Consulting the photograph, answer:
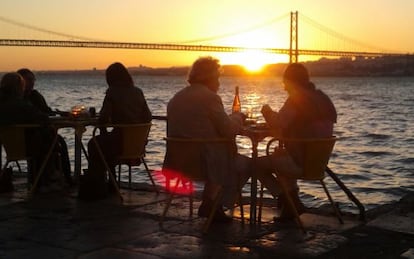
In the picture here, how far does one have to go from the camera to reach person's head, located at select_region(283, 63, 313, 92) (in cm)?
466

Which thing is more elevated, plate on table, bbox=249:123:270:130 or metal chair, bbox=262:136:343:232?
plate on table, bbox=249:123:270:130

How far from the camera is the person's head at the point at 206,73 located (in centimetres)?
465

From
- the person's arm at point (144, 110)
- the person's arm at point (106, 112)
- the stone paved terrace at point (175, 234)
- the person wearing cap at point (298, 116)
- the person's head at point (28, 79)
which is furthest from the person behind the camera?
the person's head at point (28, 79)

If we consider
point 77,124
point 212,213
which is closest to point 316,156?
point 212,213

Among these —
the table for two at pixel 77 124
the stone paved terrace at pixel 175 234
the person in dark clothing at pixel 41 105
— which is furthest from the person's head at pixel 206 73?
the person in dark clothing at pixel 41 105

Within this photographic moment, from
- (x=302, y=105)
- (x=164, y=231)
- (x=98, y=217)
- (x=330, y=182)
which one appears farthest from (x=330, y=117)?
(x=330, y=182)

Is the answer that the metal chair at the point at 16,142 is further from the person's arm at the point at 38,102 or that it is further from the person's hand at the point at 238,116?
the person's hand at the point at 238,116

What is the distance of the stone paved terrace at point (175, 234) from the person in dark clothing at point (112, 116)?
0.20m

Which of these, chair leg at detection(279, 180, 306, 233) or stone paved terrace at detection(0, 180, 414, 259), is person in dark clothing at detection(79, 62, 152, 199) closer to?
stone paved terrace at detection(0, 180, 414, 259)

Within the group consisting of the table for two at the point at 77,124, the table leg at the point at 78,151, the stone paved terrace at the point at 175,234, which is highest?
the table for two at the point at 77,124

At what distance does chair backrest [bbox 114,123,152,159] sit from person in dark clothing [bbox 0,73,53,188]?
704 mm

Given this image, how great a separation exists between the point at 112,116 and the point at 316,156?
6.10 feet

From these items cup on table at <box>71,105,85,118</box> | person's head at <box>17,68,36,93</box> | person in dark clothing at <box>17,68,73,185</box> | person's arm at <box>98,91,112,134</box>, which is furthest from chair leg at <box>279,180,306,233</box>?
person's head at <box>17,68,36,93</box>

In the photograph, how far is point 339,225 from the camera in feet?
15.6
